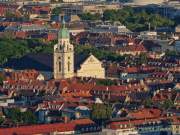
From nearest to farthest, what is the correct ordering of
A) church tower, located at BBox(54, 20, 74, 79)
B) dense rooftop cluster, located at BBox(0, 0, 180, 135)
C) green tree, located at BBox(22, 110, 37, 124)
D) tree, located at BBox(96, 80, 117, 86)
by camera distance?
dense rooftop cluster, located at BBox(0, 0, 180, 135), green tree, located at BBox(22, 110, 37, 124), tree, located at BBox(96, 80, 117, 86), church tower, located at BBox(54, 20, 74, 79)

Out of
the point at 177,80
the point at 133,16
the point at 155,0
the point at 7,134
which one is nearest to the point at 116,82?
the point at 177,80

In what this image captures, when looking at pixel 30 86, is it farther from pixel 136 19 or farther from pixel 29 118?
pixel 136 19

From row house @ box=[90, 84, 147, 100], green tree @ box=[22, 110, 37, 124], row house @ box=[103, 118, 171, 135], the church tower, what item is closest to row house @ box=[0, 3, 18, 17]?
the church tower

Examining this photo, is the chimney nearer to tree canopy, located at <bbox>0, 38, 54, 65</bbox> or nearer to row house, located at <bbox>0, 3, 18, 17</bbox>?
tree canopy, located at <bbox>0, 38, 54, 65</bbox>

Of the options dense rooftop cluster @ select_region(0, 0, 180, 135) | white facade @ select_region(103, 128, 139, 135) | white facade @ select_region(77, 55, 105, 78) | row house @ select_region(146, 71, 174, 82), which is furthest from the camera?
white facade @ select_region(77, 55, 105, 78)

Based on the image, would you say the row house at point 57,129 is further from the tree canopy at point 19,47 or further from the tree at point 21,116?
the tree canopy at point 19,47

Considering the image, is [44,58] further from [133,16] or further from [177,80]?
[133,16]

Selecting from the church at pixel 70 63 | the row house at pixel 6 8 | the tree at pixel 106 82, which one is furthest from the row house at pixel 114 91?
the row house at pixel 6 8

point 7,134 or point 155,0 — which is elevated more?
point 7,134
